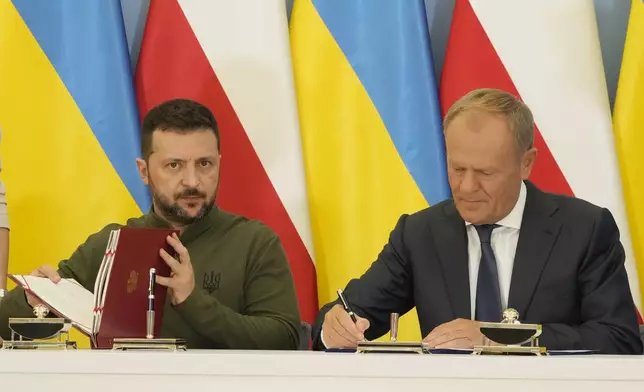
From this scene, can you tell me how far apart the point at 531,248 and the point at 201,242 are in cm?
91

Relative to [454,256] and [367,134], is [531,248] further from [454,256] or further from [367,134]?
[367,134]

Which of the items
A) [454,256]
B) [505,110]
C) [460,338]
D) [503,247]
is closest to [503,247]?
[503,247]

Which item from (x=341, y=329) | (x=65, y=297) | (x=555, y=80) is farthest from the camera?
(x=555, y=80)

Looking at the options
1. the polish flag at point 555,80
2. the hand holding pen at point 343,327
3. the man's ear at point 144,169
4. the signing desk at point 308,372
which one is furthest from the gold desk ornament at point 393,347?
the polish flag at point 555,80

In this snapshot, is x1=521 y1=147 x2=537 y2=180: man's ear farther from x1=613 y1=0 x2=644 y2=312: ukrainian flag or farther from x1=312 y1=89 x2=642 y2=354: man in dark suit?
x1=613 y1=0 x2=644 y2=312: ukrainian flag

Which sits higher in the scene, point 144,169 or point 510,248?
point 144,169

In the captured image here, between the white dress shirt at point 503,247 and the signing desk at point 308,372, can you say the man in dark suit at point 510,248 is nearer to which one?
the white dress shirt at point 503,247

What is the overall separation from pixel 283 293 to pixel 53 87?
4.07 feet

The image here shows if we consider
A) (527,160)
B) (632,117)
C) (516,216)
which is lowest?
(516,216)

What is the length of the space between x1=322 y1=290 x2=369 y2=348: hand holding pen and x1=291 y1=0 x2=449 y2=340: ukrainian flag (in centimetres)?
112

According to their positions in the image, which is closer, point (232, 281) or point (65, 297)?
point (65, 297)

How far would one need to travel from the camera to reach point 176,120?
9.07 feet

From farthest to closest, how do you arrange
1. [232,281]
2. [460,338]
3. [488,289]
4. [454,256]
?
1. [232,281]
2. [454,256]
3. [488,289]
4. [460,338]

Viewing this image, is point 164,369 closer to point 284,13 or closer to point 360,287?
point 360,287
